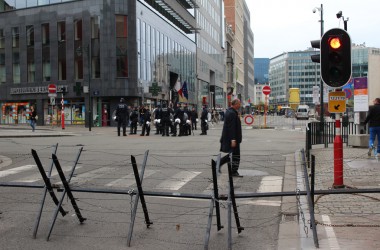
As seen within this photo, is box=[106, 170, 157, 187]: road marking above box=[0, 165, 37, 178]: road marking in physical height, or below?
below

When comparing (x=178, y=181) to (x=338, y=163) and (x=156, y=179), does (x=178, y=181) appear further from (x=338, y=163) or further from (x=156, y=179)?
(x=338, y=163)

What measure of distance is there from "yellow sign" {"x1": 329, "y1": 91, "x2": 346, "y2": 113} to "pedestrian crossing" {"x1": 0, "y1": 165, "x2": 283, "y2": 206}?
1862mm

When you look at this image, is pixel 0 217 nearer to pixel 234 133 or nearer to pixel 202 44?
pixel 234 133

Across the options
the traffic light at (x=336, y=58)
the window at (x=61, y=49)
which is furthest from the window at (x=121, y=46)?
the traffic light at (x=336, y=58)

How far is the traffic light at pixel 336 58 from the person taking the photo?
28.5 feet

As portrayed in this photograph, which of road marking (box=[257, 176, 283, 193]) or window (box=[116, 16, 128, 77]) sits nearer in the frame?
road marking (box=[257, 176, 283, 193])

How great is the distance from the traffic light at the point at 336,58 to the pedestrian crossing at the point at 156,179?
237cm

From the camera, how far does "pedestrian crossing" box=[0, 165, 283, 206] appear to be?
954 centimetres

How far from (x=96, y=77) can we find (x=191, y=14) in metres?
29.4

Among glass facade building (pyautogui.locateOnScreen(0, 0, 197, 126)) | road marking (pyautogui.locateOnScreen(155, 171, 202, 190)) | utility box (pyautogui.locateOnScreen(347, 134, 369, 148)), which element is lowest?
road marking (pyautogui.locateOnScreen(155, 171, 202, 190))

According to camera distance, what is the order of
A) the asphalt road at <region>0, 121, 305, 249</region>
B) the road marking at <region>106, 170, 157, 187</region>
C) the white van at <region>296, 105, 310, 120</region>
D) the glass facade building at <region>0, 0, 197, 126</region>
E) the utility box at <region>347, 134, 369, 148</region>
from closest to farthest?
the asphalt road at <region>0, 121, 305, 249</region> → the road marking at <region>106, 170, 157, 187</region> → the utility box at <region>347, 134, 369, 148</region> → the glass facade building at <region>0, 0, 197, 126</region> → the white van at <region>296, 105, 310, 120</region>

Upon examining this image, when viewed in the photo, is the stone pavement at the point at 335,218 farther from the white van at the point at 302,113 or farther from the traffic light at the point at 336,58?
the white van at the point at 302,113

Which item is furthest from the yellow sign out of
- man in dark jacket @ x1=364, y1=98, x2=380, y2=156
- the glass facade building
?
the glass facade building

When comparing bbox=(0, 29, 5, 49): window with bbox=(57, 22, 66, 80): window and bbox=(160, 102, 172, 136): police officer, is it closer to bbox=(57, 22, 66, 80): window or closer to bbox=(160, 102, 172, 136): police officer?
bbox=(57, 22, 66, 80): window
